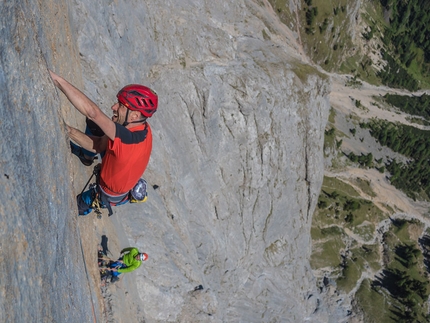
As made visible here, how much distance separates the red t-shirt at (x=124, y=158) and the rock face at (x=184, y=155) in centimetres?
139

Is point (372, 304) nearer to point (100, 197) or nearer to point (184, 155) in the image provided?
point (184, 155)

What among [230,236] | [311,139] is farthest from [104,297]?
[311,139]

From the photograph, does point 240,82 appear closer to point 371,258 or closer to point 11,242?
point 11,242

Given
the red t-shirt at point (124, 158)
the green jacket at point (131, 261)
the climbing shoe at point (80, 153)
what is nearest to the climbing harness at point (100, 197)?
the red t-shirt at point (124, 158)

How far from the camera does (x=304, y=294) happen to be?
199 feet

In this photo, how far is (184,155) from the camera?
1448 inches

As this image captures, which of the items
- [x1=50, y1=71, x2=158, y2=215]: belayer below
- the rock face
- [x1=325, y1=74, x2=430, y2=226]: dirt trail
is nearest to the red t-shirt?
[x1=50, y1=71, x2=158, y2=215]: belayer below

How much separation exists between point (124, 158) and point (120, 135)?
0.86 m

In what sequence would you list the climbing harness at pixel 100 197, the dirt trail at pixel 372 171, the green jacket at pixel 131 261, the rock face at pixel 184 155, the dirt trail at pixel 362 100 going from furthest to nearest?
the dirt trail at pixel 362 100 → the dirt trail at pixel 372 171 → the green jacket at pixel 131 261 → the climbing harness at pixel 100 197 → the rock face at pixel 184 155

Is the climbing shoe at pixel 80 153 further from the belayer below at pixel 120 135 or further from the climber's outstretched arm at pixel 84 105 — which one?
the climber's outstretched arm at pixel 84 105

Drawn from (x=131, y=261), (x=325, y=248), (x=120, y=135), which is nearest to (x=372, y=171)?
(x=325, y=248)

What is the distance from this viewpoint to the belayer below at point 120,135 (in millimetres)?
8891

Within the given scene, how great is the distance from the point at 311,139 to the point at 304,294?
26080 millimetres

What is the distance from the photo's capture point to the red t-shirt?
32.3ft
